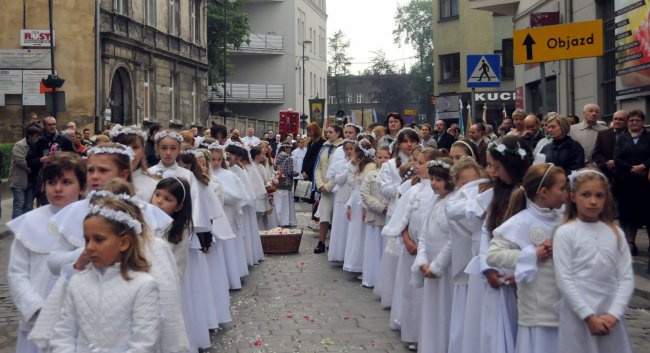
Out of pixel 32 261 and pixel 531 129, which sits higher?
pixel 531 129

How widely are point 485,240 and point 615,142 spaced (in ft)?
25.3

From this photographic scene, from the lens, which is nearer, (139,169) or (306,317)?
(139,169)

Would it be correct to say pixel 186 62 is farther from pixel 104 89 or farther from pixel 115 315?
pixel 115 315

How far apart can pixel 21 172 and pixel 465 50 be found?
3726cm

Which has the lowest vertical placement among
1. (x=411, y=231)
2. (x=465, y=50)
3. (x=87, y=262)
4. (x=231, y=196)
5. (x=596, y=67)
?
(x=411, y=231)

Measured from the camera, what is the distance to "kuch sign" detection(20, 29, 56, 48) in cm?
3481

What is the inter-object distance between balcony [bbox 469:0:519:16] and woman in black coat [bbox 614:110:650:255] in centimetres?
1304

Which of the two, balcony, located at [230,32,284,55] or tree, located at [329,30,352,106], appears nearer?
balcony, located at [230,32,284,55]

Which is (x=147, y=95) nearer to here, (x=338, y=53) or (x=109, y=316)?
(x=109, y=316)

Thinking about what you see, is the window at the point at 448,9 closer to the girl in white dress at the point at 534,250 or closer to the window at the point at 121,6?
the window at the point at 121,6

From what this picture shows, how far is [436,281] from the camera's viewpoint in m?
7.46

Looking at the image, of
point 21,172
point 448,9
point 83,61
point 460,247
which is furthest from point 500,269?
point 448,9

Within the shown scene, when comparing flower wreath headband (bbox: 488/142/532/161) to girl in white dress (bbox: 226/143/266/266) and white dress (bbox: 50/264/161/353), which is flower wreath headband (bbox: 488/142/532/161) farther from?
girl in white dress (bbox: 226/143/266/266)

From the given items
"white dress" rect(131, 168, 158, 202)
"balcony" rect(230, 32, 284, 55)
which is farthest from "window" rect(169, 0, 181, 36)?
"white dress" rect(131, 168, 158, 202)
